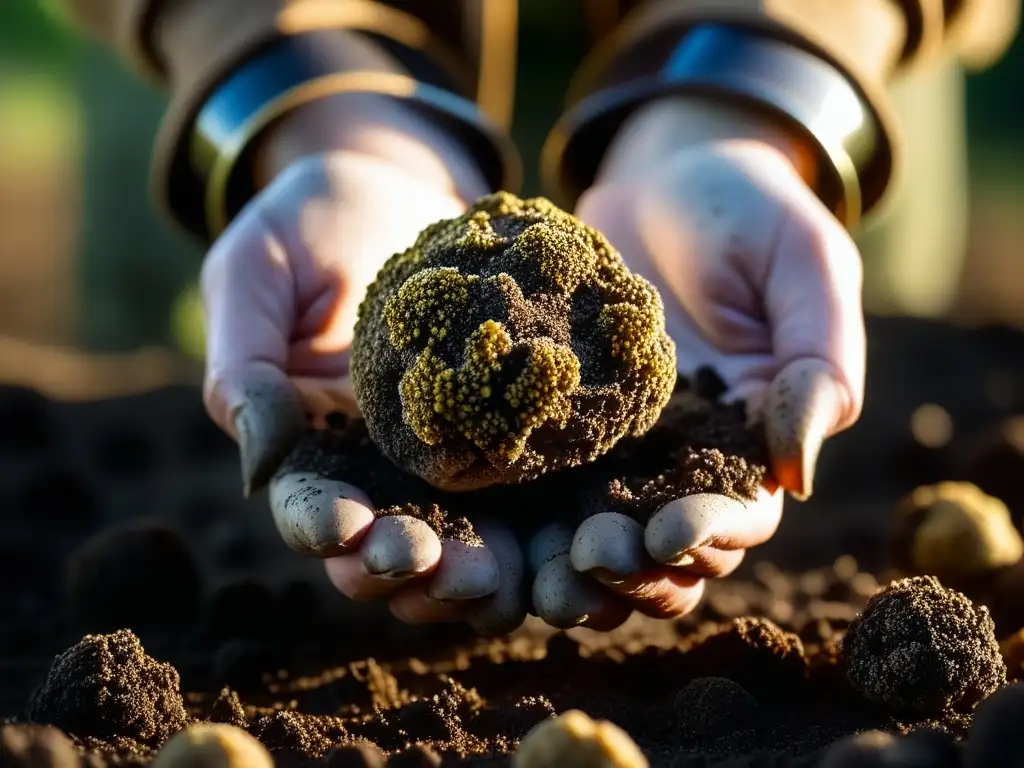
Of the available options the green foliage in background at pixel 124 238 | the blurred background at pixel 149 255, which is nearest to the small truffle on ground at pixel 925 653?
the blurred background at pixel 149 255

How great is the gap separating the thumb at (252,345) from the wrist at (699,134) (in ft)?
2.69

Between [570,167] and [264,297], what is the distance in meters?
1.11

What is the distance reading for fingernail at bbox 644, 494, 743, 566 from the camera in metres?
1.54

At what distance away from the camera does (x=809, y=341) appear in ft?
6.15

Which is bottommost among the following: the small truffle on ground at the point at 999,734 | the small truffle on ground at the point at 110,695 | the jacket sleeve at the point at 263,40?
the small truffle on ground at the point at 110,695

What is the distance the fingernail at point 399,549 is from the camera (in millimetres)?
1541

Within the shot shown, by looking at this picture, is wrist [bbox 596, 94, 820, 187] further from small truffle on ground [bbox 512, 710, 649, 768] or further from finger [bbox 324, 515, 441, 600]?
small truffle on ground [bbox 512, 710, 649, 768]

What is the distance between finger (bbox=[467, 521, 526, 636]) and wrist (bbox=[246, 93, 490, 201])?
3.51ft

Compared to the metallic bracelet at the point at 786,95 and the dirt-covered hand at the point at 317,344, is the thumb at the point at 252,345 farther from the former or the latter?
the metallic bracelet at the point at 786,95

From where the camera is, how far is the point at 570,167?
2852mm

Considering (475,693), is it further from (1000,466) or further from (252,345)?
(1000,466)

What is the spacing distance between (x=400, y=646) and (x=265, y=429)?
0.56 m

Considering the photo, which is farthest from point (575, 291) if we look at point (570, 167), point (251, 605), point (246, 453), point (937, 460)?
point (937, 460)

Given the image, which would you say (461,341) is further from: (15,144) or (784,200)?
(15,144)
